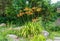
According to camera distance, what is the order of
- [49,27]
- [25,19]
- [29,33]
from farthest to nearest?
[25,19]
[49,27]
[29,33]

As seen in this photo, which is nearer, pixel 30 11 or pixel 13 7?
pixel 30 11

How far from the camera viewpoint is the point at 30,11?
381 inches

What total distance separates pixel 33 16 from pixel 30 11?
1.55 ft

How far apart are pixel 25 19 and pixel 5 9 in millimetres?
1165

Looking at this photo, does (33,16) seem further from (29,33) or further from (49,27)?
(29,33)

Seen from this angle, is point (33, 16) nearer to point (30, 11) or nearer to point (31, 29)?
point (30, 11)

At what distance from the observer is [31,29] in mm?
7441

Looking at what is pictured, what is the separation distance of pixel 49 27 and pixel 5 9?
2397 mm

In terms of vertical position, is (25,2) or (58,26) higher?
(25,2)

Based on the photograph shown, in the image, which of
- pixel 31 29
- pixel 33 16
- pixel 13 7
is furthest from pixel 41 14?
pixel 31 29

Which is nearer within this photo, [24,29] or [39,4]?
[24,29]

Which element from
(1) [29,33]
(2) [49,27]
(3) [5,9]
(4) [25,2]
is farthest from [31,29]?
(3) [5,9]

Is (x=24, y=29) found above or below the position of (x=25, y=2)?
below

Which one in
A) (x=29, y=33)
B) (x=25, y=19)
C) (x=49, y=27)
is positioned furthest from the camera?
(x=25, y=19)
